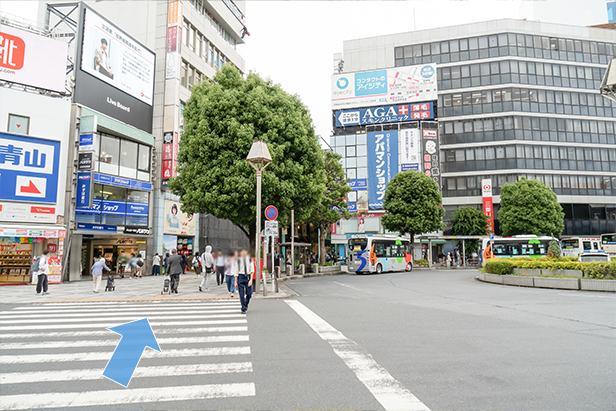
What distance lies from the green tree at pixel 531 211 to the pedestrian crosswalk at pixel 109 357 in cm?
4004

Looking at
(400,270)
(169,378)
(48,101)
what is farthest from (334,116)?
(169,378)

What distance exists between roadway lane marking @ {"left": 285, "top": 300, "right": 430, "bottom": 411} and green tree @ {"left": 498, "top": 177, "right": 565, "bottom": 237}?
40.2 meters

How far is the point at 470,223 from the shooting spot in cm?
4556

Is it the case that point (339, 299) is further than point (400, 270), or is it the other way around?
point (400, 270)

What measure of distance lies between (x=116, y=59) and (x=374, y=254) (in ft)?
76.1

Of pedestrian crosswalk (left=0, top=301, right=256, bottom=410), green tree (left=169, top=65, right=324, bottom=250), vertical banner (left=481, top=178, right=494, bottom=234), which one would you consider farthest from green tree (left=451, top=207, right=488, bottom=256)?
pedestrian crosswalk (left=0, top=301, right=256, bottom=410)

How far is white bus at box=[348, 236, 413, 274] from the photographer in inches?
1240

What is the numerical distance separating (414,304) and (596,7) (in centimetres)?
957

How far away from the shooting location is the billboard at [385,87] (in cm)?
4981

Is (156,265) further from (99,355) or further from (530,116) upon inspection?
(530,116)

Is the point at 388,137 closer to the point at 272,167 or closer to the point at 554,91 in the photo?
the point at 554,91

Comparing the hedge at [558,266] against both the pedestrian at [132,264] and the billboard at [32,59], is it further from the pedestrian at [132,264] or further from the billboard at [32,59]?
the billboard at [32,59]

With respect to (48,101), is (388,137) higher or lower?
higher

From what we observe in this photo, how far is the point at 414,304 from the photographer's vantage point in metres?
12.3
